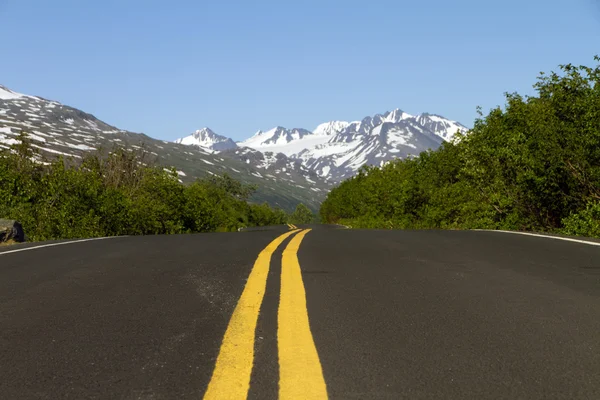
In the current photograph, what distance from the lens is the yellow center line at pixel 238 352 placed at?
8.50 ft

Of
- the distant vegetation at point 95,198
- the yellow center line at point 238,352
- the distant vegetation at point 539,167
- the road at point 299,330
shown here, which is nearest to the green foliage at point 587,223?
the distant vegetation at point 539,167

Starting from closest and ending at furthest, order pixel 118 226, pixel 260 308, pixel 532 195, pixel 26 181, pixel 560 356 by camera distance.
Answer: pixel 560 356, pixel 260 308, pixel 532 195, pixel 26 181, pixel 118 226

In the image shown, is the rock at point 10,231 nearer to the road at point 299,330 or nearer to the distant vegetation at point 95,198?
the distant vegetation at point 95,198

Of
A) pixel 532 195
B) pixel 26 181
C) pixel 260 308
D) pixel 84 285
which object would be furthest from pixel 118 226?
pixel 260 308

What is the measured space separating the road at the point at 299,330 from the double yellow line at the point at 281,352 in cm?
1

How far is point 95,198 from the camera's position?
70.8 ft

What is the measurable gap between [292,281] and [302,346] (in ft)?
7.57

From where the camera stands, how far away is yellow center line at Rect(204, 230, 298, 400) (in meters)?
2.59

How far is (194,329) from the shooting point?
3705mm

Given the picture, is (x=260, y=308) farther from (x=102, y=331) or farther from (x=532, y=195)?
(x=532, y=195)

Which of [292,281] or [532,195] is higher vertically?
[532,195]

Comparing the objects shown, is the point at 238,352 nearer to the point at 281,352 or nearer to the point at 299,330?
the point at 281,352

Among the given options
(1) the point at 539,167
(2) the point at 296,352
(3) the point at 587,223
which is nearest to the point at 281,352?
(2) the point at 296,352

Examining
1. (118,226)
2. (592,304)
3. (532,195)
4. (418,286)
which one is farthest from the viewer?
(118,226)
